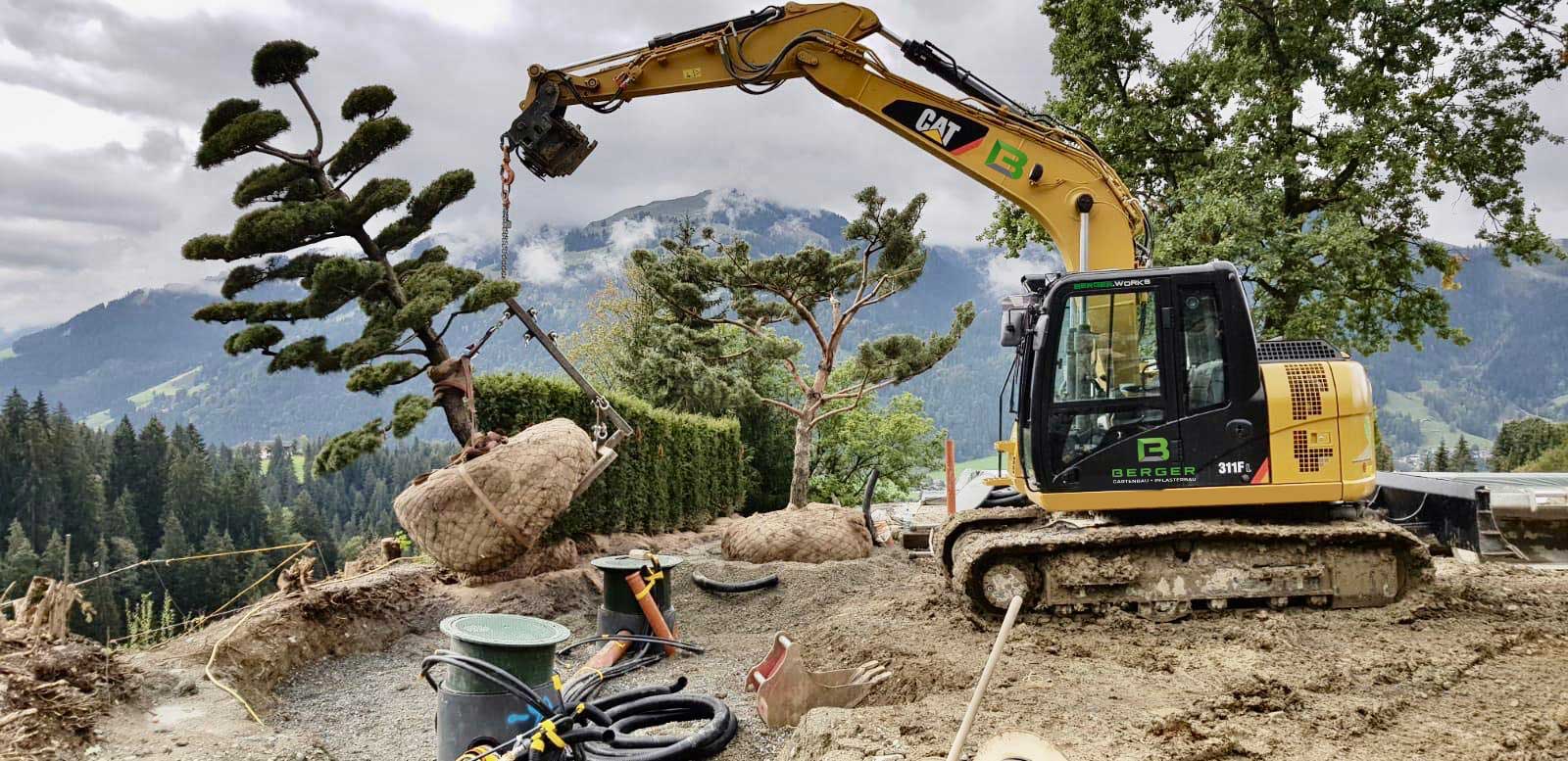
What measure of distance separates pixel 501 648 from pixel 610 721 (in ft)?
1.90

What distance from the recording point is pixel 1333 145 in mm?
15891

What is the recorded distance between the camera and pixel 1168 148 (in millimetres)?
17656

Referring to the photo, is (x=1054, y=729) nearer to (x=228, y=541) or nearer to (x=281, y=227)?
(x=281, y=227)

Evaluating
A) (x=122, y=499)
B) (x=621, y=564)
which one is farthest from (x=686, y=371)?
(x=122, y=499)

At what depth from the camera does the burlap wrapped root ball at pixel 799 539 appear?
36.8 feet

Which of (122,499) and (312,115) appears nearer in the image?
(312,115)

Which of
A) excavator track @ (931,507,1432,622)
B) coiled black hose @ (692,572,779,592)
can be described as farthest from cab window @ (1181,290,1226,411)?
coiled black hose @ (692,572,779,592)

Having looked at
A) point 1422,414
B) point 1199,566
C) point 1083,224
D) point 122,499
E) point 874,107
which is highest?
point 874,107

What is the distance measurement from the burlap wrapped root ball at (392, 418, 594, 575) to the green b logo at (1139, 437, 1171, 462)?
17.0 ft

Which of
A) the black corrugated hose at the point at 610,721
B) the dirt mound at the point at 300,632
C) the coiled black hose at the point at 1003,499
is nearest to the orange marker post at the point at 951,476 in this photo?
the coiled black hose at the point at 1003,499

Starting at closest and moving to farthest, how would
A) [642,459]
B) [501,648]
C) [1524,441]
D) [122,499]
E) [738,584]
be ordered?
1. [501,648]
2. [738,584]
3. [642,459]
4. [1524,441]
5. [122,499]

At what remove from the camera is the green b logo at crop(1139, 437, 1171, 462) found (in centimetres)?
625

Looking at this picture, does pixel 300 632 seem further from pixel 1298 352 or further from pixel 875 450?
pixel 875 450

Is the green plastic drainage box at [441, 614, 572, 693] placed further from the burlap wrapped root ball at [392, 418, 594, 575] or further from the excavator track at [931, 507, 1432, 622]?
the burlap wrapped root ball at [392, 418, 594, 575]
